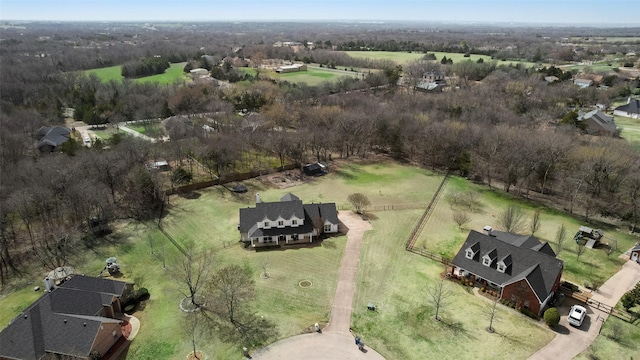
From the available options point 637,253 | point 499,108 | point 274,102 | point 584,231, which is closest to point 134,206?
point 274,102

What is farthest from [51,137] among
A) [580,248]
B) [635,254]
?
[635,254]

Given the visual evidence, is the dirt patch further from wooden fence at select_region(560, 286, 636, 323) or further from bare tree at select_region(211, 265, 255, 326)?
wooden fence at select_region(560, 286, 636, 323)

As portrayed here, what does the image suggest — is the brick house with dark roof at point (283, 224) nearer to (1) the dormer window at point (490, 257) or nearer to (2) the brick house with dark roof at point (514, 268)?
(2) the brick house with dark roof at point (514, 268)

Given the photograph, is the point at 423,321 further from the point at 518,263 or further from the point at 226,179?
the point at 226,179

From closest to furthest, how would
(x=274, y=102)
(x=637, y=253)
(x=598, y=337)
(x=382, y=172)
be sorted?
(x=598, y=337) → (x=637, y=253) → (x=382, y=172) → (x=274, y=102)

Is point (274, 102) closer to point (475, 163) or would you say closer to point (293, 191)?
point (293, 191)

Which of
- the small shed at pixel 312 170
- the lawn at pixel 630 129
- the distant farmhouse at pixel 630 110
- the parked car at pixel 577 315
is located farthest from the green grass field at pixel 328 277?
the distant farmhouse at pixel 630 110
